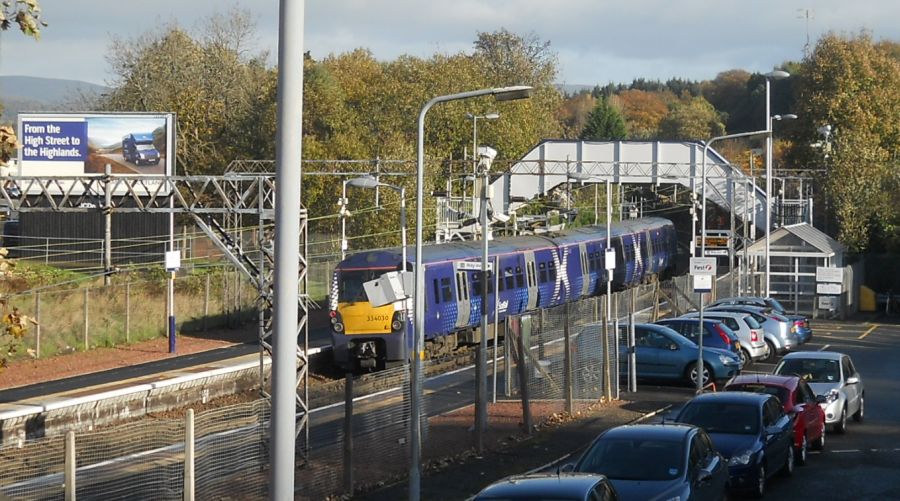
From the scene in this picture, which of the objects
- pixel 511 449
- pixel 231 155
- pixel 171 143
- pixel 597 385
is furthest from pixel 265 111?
pixel 511 449

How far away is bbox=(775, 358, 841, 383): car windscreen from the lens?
22.5 m

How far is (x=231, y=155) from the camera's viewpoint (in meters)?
71.5

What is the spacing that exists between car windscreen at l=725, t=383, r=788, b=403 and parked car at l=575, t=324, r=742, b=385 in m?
7.68

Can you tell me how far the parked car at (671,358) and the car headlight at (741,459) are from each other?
1091cm

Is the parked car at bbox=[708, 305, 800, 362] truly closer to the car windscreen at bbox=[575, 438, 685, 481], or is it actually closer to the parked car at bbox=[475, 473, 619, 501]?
the car windscreen at bbox=[575, 438, 685, 481]

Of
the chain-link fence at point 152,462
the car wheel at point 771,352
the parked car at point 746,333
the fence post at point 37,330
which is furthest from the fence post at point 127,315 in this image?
the chain-link fence at point 152,462

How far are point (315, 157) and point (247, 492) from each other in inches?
1953

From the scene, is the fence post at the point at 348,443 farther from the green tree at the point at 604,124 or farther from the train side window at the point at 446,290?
the green tree at the point at 604,124

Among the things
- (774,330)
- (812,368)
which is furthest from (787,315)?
(812,368)

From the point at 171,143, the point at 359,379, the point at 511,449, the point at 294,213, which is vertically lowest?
the point at 511,449

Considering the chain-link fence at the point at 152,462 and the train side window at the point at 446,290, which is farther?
the train side window at the point at 446,290

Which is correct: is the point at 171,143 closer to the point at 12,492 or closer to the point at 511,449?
the point at 511,449

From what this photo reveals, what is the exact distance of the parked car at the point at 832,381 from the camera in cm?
2152

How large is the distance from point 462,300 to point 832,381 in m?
14.6
